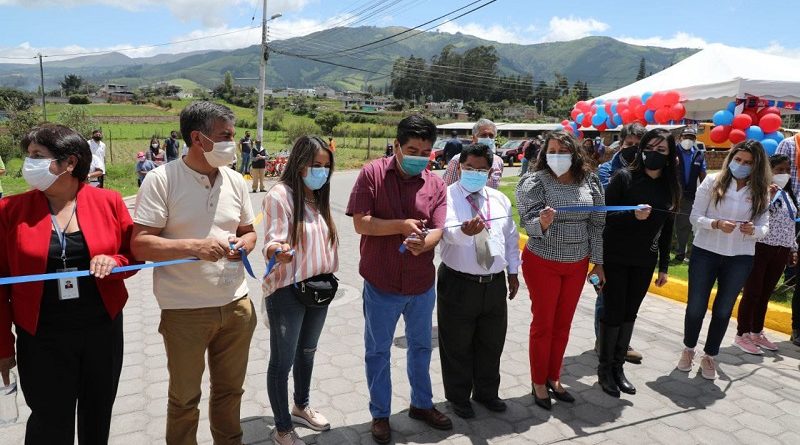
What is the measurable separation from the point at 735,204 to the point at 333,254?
3.32 meters

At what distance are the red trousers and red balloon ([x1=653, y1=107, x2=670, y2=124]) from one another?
7.37 metres

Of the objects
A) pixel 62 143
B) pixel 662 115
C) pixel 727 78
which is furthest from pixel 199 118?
pixel 662 115

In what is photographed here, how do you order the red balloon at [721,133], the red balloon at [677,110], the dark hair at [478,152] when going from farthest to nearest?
the red balloon at [677,110] → the red balloon at [721,133] → the dark hair at [478,152]

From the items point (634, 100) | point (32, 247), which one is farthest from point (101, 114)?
point (32, 247)

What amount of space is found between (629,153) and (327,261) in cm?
264

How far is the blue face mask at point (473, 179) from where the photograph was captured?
347 centimetres

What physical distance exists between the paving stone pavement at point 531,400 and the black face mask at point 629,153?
71.4 inches

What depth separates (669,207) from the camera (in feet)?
13.1

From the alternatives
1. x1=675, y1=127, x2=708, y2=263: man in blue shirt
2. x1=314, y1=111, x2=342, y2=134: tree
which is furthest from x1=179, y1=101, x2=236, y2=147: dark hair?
x1=314, y1=111, x2=342, y2=134: tree

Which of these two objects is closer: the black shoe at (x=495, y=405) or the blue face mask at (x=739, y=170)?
the black shoe at (x=495, y=405)

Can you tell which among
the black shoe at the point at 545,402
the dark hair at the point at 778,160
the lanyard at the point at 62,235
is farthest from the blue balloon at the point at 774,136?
the lanyard at the point at 62,235

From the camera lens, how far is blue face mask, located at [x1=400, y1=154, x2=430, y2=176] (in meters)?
3.12

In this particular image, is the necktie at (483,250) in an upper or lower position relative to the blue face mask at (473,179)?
lower

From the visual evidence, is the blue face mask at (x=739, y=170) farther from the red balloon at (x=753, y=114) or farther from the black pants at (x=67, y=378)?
the red balloon at (x=753, y=114)
